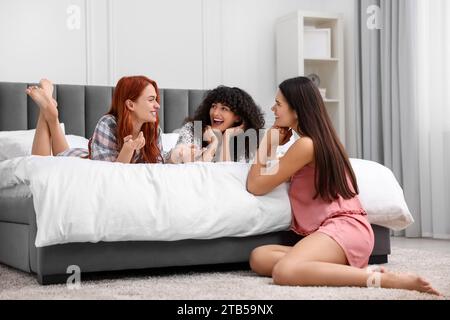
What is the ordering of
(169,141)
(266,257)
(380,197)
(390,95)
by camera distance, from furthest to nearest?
(390,95), (169,141), (380,197), (266,257)

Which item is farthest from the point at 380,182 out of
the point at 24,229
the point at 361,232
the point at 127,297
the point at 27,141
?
the point at 27,141

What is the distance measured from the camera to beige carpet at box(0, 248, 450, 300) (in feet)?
7.11

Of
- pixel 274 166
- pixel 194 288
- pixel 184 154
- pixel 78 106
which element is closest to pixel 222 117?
pixel 184 154

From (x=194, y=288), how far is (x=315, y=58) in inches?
131

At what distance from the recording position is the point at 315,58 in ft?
17.5

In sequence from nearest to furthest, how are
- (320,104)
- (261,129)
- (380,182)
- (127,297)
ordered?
(127,297), (320,104), (380,182), (261,129)

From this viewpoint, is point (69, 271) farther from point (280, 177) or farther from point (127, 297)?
point (280, 177)

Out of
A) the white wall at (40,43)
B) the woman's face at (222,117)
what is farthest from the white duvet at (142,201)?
the white wall at (40,43)

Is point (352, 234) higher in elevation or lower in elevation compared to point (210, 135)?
lower

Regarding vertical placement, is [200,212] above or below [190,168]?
below

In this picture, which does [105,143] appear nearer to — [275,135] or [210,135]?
[210,135]

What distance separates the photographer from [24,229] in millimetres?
2682

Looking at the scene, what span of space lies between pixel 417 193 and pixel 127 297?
3.07 meters

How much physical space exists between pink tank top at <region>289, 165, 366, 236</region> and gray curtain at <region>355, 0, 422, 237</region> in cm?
219
